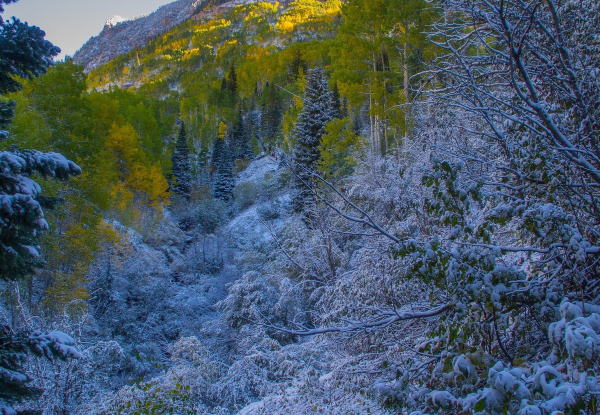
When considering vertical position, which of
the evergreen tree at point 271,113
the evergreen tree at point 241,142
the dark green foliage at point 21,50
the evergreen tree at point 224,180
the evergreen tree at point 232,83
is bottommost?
the dark green foliage at point 21,50

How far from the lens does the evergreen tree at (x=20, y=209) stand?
12.1 feet

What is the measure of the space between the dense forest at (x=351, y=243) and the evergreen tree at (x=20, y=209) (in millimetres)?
22

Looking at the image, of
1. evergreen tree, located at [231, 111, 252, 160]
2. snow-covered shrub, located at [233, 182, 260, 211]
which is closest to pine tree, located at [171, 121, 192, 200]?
snow-covered shrub, located at [233, 182, 260, 211]

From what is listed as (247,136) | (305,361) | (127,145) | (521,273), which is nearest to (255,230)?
(127,145)

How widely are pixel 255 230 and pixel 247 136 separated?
2631 cm

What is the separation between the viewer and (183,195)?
36438 millimetres

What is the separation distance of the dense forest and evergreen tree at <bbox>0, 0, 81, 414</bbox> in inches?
0.9

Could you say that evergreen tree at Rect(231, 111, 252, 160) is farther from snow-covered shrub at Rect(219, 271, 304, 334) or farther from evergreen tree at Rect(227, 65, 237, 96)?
snow-covered shrub at Rect(219, 271, 304, 334)

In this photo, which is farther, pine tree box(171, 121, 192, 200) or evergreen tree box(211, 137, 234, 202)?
pine tree box(171, 121, 192, 200)

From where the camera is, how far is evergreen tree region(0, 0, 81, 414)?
370cm

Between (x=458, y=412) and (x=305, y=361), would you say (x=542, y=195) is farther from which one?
(x=305, y=361)

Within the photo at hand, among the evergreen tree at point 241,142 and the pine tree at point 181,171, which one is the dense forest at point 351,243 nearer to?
the pine tree at point 181,171

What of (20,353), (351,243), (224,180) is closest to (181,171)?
(224,180)

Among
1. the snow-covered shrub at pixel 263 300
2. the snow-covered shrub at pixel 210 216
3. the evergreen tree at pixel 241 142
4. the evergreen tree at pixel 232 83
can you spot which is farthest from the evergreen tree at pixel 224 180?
the evergreen tree at pixel 232 83
